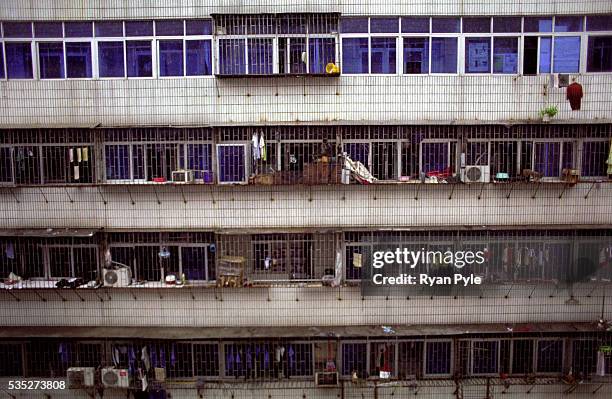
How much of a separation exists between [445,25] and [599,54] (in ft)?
8.41

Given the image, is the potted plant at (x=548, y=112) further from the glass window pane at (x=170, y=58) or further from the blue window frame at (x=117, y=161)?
the blue window frame at (x=117, y=161)

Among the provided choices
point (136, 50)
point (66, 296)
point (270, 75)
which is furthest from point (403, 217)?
point (66, 296)

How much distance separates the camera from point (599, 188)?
28.5 feet

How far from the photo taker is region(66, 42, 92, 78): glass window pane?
8703 millimetres

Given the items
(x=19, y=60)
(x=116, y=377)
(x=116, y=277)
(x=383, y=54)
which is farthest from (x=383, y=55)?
(x=116, y=377)

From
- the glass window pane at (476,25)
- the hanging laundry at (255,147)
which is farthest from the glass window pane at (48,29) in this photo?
the glass window pane at (476,25)

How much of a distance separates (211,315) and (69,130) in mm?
3828

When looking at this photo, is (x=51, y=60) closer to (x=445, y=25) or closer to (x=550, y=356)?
(x=445, y=25)

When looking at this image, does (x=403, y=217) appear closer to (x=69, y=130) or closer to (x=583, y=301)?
(x=583, y=301)

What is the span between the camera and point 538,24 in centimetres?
861

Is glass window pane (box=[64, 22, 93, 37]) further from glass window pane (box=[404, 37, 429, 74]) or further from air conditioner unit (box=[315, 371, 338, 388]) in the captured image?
air conditioner unit (box=[315, 371, 338, 388])

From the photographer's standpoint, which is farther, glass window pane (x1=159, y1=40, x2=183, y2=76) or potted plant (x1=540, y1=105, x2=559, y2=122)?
glass window pane (x1=159, y1=40, x2=183, y2=76)

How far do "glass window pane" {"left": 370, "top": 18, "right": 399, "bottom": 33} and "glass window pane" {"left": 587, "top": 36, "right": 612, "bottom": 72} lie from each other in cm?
318

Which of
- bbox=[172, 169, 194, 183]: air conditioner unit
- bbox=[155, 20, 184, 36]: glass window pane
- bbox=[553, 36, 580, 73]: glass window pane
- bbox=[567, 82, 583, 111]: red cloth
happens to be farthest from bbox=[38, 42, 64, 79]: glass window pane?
bbox=[567, 82, 583, 111]: red cloth
